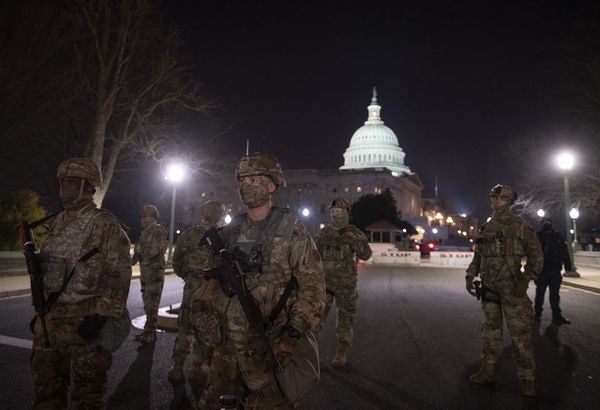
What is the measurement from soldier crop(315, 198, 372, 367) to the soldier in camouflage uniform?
312 cm

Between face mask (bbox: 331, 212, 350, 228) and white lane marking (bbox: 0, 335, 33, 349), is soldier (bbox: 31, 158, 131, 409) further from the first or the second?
white lane marking (bbox: 0, 335, 33, 349)

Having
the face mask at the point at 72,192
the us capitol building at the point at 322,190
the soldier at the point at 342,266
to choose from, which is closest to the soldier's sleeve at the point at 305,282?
the face mask at the point at 72,192

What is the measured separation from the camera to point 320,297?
2742mm

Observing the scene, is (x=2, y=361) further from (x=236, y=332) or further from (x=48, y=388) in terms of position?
(x=236, y=332)

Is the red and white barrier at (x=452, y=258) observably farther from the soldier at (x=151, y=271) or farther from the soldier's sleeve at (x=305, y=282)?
the soldier's sleeve at (x=305, y=282)

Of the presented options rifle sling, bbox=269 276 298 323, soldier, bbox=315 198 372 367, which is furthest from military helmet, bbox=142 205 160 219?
rifle sling, bbox=269 276 298 323

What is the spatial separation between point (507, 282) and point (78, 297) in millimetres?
4423

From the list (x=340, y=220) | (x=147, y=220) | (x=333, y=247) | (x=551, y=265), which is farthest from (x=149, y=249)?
(x=551, y=265)

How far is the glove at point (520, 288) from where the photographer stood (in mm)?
4988

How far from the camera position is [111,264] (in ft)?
11.4

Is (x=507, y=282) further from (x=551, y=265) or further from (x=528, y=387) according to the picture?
(x=551, y=265)

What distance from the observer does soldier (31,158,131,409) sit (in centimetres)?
324

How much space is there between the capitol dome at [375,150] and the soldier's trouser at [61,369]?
108m

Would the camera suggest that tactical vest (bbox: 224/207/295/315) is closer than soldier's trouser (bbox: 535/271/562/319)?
Yes
